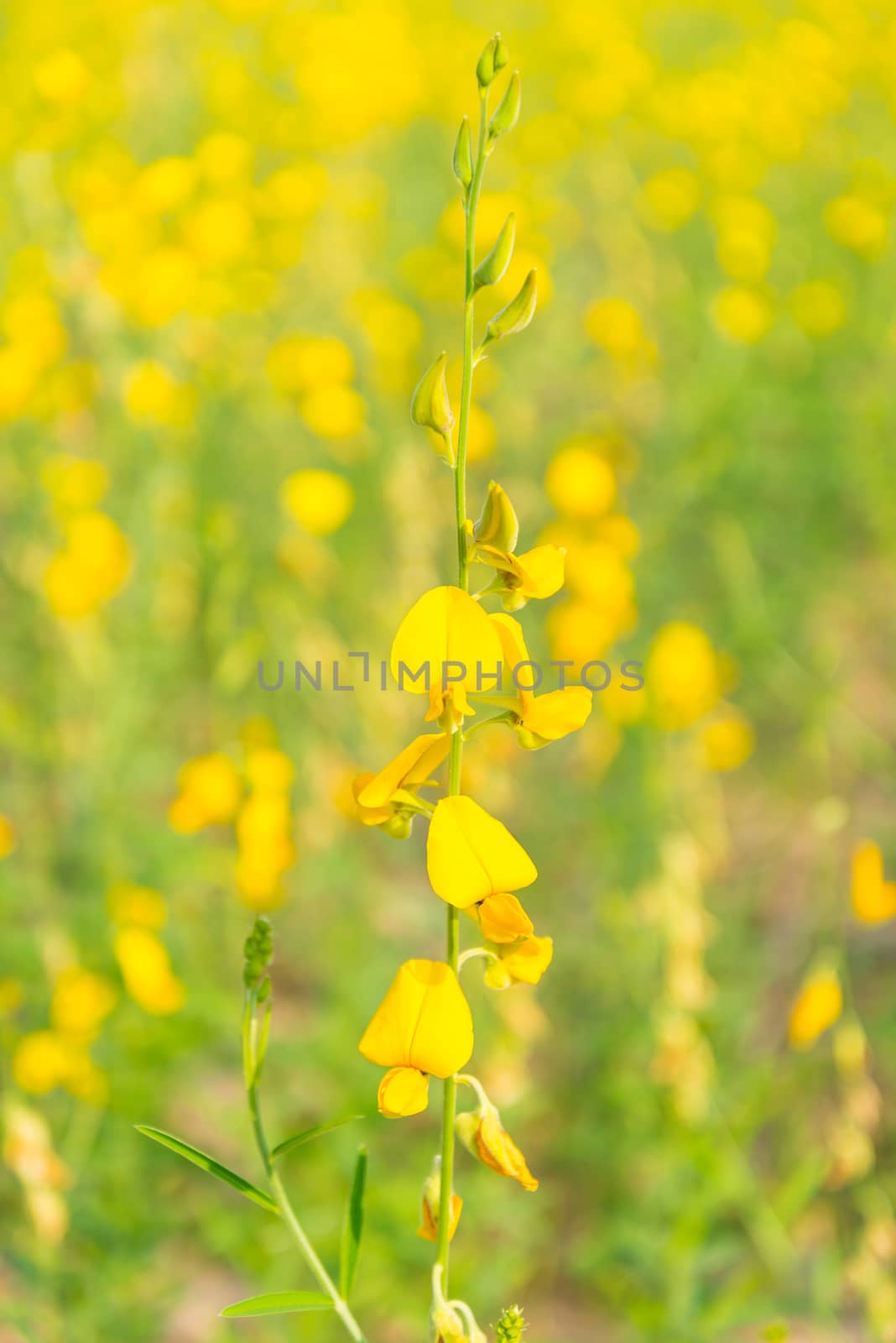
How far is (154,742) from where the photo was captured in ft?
11.8

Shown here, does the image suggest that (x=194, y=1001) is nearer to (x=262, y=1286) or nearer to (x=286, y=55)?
(x=262, y=1286)

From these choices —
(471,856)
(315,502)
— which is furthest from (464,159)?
(315,502)

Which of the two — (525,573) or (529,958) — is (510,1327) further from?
(525,573)

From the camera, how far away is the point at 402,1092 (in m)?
0.97

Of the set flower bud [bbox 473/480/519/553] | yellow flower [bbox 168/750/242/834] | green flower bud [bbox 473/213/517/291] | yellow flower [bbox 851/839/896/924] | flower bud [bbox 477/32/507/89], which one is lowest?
yellow flower [bbox 168/750/242/834]

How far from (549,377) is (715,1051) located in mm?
3394

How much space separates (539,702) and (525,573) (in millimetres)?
109

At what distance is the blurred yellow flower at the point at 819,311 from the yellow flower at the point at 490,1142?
4005 mm

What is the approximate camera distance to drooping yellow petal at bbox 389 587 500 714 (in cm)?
96

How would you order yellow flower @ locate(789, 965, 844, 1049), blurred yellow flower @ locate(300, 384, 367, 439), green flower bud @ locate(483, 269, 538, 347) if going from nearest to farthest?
green flower bud @ locate(483, 269, 538, 347)
yellow flower @ locate(789, 965, 844, 1049)
blurred yellow flower @ locate(300, 384, 367, 439)

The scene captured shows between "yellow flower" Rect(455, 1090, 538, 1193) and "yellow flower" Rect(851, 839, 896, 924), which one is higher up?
"yellow flower" Rect(455, 1090, 538, 1193)

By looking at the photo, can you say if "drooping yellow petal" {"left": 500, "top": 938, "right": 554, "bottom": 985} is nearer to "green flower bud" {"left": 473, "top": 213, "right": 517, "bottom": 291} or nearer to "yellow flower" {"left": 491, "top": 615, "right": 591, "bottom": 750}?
"yellow flower" {"left": 491, "top": 615, "right": 591, "bottom": 750}

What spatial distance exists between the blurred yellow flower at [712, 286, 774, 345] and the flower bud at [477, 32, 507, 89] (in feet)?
10.4

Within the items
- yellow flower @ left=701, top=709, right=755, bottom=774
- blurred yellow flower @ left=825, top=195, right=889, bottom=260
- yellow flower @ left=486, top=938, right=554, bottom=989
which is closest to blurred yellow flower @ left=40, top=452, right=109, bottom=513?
yellow flower @ left=701, top=709, right=755, bottom=774
